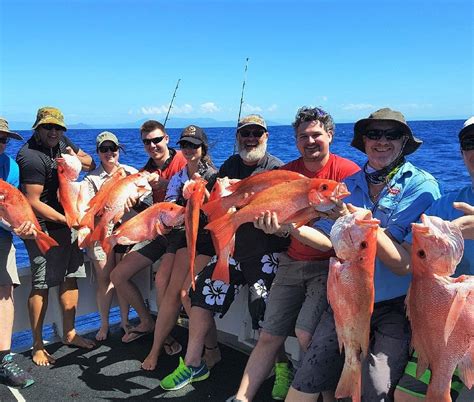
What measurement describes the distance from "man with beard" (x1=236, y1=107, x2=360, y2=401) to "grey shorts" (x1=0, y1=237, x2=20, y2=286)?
224cm

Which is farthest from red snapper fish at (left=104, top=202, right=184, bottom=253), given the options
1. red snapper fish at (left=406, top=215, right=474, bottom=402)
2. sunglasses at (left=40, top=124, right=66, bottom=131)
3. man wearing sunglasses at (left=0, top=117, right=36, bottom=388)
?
red snapper fish at (left=406, top=215, right=474, bottom=402)

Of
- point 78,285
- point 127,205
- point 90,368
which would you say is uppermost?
point 127,205

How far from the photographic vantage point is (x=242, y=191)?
3359mm

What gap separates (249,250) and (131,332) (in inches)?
72.9

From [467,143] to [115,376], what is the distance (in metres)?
3.45

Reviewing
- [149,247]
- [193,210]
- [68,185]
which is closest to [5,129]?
[68,185]

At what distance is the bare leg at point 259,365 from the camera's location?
357 centimetres

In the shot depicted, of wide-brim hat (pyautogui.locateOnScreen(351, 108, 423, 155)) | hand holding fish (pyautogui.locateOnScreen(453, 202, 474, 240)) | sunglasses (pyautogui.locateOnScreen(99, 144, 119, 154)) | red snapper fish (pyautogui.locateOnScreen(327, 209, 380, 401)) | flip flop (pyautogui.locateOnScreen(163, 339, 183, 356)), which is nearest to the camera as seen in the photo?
red snapper fish (pyautogui.locateOnScreen(327, 209, 380, 401))

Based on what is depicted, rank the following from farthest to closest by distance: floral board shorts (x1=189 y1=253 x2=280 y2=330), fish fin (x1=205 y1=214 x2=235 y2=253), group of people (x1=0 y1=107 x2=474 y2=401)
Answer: floral board shorts (x1=189 y1=253 x2=280 y2=330) → fish fin (x1=205 y1=214 x2=235 y2=253) → group of people (x1=0 y1=107 x2=474 y2=401)

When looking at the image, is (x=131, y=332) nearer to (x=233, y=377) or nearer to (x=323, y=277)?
(x=233, y=377)

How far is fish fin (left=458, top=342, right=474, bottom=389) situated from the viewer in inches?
97.9

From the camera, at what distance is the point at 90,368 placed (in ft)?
14.7

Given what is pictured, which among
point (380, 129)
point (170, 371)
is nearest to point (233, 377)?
point (170, 371)

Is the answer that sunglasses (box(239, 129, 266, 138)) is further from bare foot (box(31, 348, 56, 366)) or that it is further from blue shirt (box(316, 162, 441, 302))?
bare foot (box(31, 348, 56, 366))
